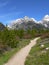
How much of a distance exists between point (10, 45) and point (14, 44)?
0.95m

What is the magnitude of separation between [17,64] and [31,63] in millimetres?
1641

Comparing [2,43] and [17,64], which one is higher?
[2,43]

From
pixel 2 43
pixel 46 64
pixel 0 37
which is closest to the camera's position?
pixel 46 64

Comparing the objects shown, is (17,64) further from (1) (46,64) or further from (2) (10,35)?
(2) (10,35)

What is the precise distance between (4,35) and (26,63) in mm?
20839

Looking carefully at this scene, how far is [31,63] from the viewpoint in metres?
22.4

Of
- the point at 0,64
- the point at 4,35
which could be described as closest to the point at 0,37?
the point at 4,35

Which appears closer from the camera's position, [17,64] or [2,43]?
[17,64]

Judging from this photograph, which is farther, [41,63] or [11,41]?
[11,41]

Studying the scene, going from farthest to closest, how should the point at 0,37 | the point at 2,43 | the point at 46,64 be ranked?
the point at 0,37, the point at 2,43, the point at 46,64

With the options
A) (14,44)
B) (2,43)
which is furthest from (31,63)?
(14,44)

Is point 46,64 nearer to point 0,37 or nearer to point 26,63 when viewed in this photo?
point 26,63

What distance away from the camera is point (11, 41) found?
42.2m

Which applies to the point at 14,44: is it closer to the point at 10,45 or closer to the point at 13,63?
the point at 10,45
